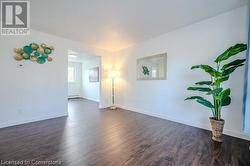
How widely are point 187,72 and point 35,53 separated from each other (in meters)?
4.08

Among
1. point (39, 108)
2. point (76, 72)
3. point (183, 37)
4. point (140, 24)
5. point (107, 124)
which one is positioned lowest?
point (107, 124)

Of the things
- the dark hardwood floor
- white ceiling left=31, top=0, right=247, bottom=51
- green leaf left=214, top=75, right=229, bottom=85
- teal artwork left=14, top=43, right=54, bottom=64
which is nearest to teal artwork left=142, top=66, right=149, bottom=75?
white ceiling left=31, top=0, right=247, bottom=51

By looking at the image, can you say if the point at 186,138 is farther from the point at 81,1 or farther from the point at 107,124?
the point at 81,1

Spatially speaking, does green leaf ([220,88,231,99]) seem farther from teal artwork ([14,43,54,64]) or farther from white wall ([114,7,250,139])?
teal artwork ([14,43,54,64])

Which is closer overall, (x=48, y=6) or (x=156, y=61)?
(x=48, y=6)

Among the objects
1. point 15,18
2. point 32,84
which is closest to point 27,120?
point 32,84

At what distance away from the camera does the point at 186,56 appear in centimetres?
343

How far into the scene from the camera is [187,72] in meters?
3.40

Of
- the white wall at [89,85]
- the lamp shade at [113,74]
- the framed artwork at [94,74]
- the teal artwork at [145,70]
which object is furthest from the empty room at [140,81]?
the white wall at [89,85]

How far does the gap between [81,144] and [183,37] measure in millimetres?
3428

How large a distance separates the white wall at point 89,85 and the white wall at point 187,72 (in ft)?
9.32

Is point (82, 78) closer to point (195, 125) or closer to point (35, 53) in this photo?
point (35, 53)

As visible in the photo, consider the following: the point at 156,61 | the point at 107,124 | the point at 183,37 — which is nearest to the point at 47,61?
the point at 107,124

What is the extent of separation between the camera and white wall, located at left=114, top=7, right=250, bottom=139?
105 inches
